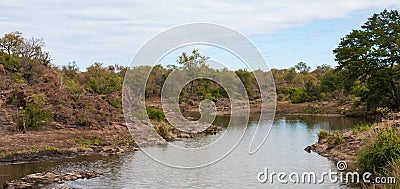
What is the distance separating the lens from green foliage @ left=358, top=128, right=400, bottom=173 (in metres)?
15.1

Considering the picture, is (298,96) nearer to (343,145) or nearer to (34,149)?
(343,145)

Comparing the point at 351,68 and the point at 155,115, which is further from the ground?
the point at 351,68

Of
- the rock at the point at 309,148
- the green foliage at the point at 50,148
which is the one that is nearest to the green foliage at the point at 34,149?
the green foliage at the point at 50,148

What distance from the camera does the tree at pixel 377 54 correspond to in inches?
1574

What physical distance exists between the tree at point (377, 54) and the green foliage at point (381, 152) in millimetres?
25230

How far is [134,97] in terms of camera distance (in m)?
41.2

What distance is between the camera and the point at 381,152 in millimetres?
15375

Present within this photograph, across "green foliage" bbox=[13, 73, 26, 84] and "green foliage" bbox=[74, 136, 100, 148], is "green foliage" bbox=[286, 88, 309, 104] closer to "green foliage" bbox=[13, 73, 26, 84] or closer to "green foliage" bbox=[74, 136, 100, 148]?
"green foliage" bbox=[13, 73, 26, 84]

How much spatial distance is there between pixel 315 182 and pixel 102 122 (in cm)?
1799

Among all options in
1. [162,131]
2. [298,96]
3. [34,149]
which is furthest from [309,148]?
[298,96]

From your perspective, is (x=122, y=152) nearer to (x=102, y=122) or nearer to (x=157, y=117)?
(x=102, y=122)

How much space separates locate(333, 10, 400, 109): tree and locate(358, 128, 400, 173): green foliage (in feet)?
82.8

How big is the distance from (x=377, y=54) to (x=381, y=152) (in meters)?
26.5

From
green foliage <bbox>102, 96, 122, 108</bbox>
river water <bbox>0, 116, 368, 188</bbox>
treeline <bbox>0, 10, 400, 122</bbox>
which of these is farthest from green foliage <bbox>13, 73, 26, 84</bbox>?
river water <bbox>0, 116, 368, 188</bbox>
